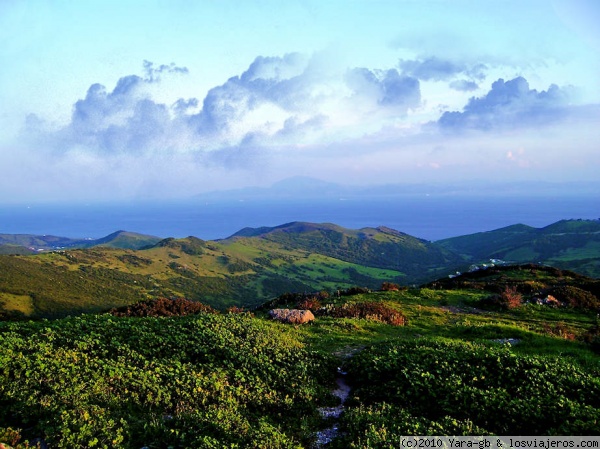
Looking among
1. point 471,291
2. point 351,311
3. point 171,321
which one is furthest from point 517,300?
point 171,321

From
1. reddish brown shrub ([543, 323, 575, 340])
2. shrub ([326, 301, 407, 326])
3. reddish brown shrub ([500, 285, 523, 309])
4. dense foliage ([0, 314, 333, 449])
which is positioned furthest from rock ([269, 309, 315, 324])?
reddish brown shrub ([500, 285, 523, 309])

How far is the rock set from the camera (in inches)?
886

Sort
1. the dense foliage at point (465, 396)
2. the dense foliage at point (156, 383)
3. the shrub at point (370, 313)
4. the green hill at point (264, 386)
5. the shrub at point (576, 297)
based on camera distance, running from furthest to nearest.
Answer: the shrub at point (576, 297)
the shrub at point (370, 313)
the dense foliage at point (465, 396)
the green hill at point (264, 386)
the dense foliage at point (156, 383)

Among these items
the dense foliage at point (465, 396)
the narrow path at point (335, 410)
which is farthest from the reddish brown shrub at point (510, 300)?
the narrow path at point (335, 410)

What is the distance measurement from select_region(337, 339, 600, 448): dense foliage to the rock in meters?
7.83

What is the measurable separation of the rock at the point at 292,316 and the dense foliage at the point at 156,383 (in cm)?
501

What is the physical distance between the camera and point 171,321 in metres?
17.7

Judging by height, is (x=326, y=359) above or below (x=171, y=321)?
→ below

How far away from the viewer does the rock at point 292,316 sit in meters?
22.5

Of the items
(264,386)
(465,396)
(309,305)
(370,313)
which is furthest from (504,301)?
(264,386)

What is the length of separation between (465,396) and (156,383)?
938 centimetres

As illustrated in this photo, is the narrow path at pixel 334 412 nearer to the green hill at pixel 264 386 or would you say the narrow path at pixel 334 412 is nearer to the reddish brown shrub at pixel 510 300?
the green hill at pixel 264 386

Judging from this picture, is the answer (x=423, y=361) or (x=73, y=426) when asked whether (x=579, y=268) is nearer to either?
(x=423, y=361)

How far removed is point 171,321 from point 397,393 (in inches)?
418
